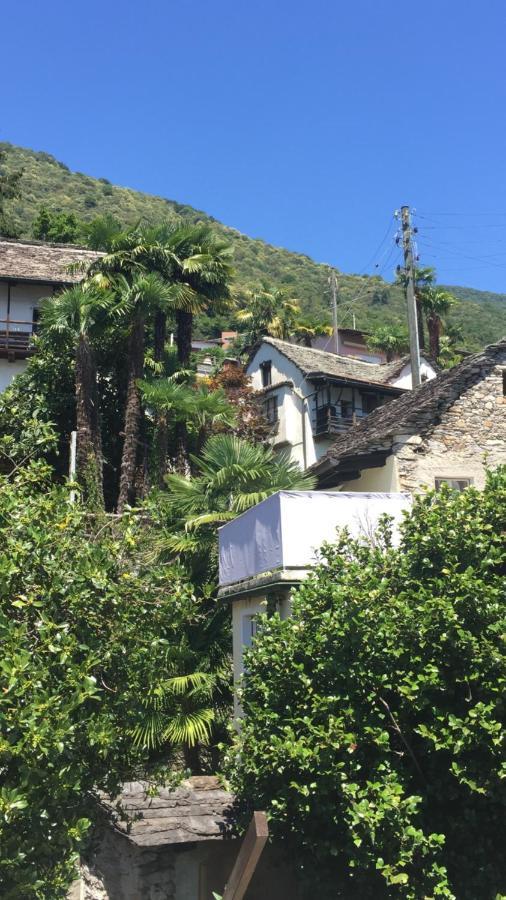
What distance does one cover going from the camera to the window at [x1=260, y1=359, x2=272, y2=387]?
41.4m

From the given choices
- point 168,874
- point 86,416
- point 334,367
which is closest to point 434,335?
point 334,367

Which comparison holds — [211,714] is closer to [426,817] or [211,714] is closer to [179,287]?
[426,817]

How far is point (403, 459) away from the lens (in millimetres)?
18312

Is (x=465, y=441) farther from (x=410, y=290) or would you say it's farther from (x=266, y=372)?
(x=266, y=372)

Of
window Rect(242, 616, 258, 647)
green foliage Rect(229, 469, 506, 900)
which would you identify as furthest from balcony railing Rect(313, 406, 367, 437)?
green foliage Rect(229, 469, 506, 900)

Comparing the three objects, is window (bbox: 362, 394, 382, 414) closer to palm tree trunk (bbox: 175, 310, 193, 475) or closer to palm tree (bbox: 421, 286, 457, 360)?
palm tree (bbox: 421, 286, 457, 360)

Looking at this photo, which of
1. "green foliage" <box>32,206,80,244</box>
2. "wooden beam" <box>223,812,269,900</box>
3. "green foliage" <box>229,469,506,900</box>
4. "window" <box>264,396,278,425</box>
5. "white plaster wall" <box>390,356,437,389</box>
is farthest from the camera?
"green foliage" <box>32,206,80,244</box>

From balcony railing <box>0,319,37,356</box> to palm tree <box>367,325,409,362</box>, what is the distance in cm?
2427

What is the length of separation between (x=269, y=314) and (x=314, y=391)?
15485mm

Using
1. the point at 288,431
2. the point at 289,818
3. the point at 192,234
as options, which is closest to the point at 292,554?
the point at 289,818

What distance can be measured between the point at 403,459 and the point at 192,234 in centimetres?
1381

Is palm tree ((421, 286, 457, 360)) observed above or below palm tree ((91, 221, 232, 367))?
above

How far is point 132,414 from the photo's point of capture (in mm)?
26906

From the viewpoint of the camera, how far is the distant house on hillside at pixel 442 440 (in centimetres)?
1834
